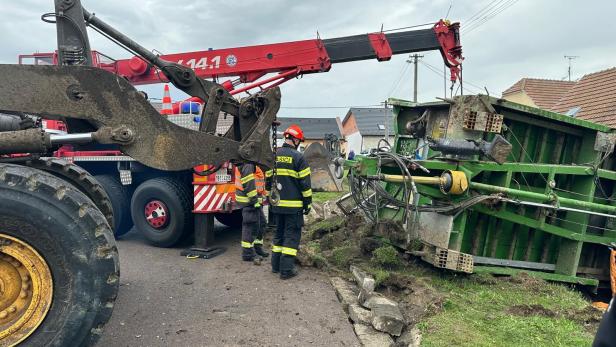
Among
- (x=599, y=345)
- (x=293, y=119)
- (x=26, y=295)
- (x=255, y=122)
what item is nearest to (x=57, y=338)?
(x=26, y=295)

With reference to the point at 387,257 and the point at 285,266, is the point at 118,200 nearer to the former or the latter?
the point at 285,266

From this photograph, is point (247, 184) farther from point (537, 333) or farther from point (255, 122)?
point (537, 333)

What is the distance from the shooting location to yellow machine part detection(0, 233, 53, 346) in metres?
2.53

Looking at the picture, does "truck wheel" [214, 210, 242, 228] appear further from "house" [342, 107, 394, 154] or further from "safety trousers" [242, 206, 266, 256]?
"house" [342, 107, 394, 154]

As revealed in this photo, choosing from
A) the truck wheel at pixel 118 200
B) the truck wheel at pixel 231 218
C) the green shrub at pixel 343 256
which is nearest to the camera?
the green shrub at pixel 343 256

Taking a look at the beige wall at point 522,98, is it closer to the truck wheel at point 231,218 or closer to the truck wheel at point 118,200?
the truck wheel at point 231,218

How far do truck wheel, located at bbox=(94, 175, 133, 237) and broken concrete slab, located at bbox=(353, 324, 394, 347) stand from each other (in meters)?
4.70

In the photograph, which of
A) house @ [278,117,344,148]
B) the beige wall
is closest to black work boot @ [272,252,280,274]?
the beige wall

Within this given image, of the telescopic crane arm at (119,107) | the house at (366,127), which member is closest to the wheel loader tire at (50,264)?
the telescopic crane arm at (119,107)

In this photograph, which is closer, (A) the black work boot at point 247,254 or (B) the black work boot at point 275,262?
(B) the black work boot at point 275,262

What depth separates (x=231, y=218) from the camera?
7766mm

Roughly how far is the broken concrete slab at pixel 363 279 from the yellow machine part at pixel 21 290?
281 centimetres

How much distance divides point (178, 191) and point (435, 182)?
12.0 feet

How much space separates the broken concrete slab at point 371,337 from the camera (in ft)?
11.4
